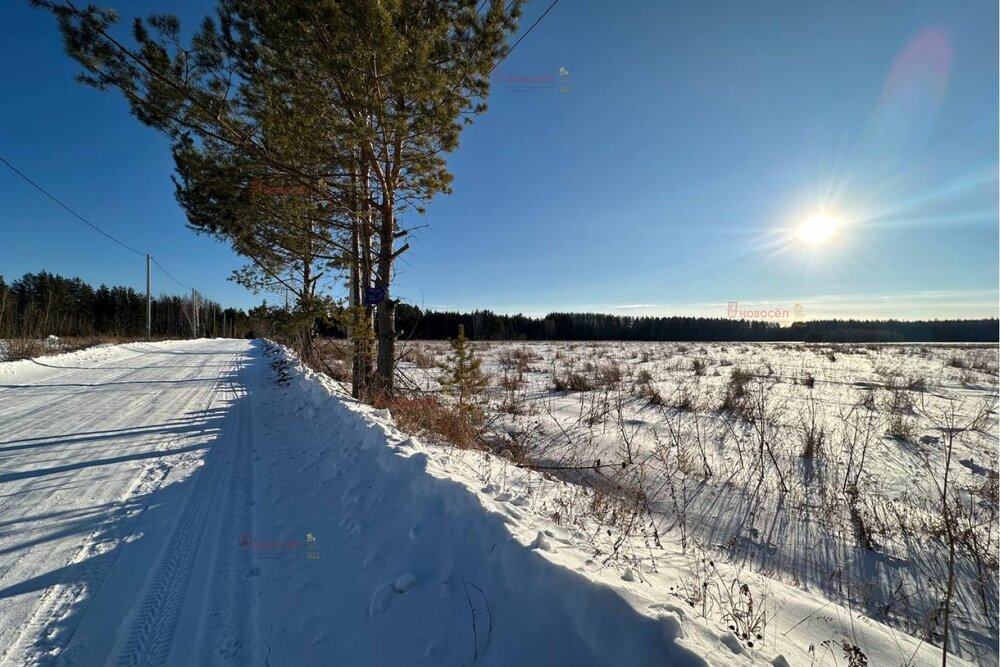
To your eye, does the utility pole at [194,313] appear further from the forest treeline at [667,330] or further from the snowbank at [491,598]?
the snowbank at [491,598]

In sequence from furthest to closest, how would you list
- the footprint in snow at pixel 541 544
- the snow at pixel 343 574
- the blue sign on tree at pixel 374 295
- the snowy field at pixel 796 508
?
the blue sign on tree at pixel 374 295 → the snowy field at pixel 796 508 → the footprint in snow at pixel 541 544 → the snow at pixel 343 574

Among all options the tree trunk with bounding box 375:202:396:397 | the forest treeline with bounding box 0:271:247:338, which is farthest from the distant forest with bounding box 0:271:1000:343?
the tree trunk with bounding box 375:202:396:397

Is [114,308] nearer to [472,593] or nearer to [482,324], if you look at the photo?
[482,324]

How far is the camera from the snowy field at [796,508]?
93.5 inches

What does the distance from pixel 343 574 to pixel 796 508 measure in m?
4.20

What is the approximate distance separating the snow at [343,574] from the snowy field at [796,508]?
87 mm

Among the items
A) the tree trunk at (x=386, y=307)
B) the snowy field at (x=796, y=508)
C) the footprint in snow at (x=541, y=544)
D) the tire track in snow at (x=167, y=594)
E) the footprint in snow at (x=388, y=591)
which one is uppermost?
the tree trunk at (x=386, y=307)

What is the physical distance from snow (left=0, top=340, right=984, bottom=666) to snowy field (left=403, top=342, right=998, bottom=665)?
0.09 meters

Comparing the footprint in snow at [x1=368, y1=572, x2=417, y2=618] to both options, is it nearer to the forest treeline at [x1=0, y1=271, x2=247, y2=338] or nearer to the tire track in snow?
the tire track in snow

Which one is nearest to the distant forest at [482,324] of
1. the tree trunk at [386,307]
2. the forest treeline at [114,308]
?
the forest treeline at [114,308]

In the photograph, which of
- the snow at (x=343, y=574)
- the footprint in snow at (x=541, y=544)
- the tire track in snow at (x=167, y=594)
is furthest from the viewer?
the footprint in snow at (x=541, y=544)

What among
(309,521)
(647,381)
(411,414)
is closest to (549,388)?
(647,381)

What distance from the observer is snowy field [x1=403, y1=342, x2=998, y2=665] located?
2375 millimetres

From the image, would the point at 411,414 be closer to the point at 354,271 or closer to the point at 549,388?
the point at 354,271
